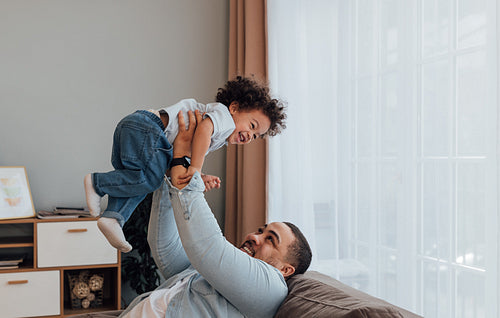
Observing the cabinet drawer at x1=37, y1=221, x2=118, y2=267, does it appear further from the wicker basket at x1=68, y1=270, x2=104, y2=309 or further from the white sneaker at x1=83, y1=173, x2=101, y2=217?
the white sneaker at x1=83, y1=173, x2=101, y2=217

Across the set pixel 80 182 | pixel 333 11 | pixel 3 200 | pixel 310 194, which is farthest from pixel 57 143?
pixel 333 11

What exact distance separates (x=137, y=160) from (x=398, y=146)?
44.1 inches

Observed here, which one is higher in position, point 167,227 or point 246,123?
point 246,123

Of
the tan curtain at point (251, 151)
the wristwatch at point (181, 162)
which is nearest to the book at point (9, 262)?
the tan curtain at point (251, 151)

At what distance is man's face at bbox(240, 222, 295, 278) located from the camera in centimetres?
161

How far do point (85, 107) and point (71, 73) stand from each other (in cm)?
25

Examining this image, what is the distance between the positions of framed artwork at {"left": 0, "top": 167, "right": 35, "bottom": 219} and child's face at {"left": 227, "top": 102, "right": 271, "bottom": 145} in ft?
6.24

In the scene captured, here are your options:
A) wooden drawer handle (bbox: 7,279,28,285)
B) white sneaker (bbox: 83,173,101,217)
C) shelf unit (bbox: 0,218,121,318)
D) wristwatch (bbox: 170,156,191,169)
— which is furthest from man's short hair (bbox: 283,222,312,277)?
wooden drawer handle (bbox: 7,279,28,285)

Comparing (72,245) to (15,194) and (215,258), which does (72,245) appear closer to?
(15,194)

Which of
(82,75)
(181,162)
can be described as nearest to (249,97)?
(181,162)

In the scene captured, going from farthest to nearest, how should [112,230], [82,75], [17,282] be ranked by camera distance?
[82,75] < [17,282] < [112,230]

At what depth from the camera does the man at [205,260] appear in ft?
4.27

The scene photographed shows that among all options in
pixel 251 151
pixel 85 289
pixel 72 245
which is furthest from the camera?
pixel 251 151

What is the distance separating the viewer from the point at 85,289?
9.95ft
